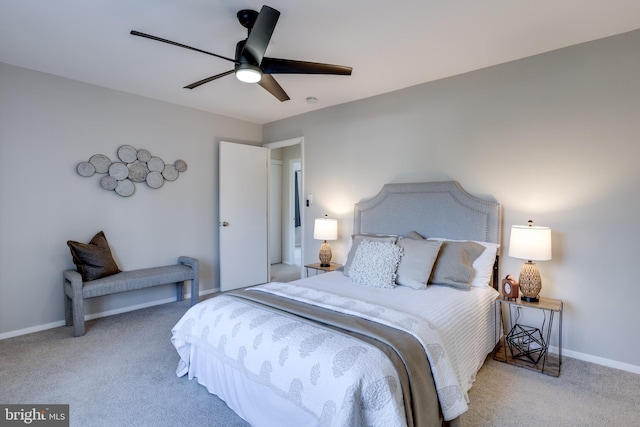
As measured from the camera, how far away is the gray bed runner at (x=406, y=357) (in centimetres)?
142

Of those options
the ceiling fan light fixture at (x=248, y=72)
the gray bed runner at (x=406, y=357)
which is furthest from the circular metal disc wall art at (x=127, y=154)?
the gray bed runner at (x=406, y=357)

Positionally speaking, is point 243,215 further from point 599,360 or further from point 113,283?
→ point 599,360

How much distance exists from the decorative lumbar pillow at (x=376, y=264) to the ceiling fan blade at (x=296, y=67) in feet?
4.90

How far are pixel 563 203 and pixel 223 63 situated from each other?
317 cm

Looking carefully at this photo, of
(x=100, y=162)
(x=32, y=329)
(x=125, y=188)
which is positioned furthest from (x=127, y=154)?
(x=32, y=329)

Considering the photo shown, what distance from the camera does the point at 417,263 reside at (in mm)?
2666

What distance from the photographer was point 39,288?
317 centimetres

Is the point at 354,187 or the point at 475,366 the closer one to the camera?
the point at 475,366

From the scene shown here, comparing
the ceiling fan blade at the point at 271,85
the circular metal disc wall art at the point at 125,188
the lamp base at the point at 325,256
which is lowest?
the lamp base at the point at 325,256

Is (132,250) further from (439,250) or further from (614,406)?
(614,406)

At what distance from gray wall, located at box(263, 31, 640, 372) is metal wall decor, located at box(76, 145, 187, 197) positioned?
9.82 ft

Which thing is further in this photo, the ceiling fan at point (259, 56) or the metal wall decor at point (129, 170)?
the metal wall decor at point (129, 170)

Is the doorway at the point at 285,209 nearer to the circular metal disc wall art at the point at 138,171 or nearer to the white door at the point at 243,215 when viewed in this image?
the white door at the point at 243,215

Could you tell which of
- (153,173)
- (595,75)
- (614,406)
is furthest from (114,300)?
(595,75)
